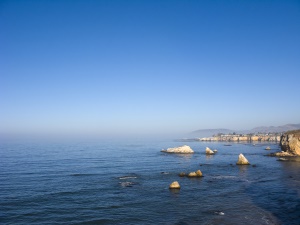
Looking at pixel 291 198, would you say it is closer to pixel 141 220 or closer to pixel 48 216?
pixel 141 220

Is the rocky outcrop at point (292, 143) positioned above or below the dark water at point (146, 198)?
above

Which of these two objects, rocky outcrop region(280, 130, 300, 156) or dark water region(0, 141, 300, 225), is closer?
dark water region(0, 141, 300, 225)

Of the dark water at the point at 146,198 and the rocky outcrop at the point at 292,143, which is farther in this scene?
the rocky outcrop at the point at 292,143

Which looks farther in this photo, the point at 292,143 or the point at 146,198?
the point at 292,143

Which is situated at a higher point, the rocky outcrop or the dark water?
the rocky outcrop

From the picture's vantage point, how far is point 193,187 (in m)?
54.4

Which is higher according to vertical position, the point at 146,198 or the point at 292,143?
the point at 292,143

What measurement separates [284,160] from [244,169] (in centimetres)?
2685

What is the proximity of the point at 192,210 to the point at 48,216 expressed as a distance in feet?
66.6

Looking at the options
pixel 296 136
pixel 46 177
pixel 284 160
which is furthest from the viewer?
pixel 296 136

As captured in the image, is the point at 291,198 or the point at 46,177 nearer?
the point at 291,198

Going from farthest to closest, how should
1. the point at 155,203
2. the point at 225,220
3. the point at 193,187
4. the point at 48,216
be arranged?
the point at 193,187
the point at 155,203
the point at 48,216
the point at 225,220

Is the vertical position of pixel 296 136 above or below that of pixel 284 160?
above

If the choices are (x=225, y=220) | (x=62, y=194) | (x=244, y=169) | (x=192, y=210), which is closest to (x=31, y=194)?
(x=62, y=194)
